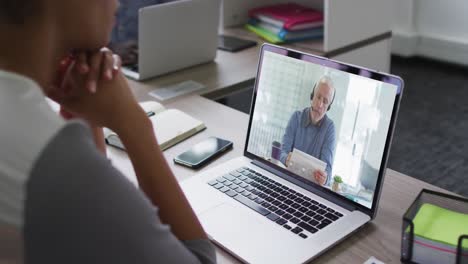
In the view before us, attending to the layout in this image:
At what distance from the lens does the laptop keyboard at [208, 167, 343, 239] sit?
3.32ft

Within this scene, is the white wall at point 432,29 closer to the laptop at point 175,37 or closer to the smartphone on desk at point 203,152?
the laptop at point 175,37

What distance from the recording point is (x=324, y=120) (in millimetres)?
1078

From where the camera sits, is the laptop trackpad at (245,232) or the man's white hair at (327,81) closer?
the laptop trackpad at (245,232)

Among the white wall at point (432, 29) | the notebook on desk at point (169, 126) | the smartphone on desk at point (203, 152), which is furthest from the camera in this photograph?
the white wall at point (432, 29)

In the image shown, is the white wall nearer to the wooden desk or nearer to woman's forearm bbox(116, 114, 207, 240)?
the wooden desk

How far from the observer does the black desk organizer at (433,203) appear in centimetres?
86

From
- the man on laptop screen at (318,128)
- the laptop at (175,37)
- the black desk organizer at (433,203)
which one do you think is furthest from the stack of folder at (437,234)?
the laptop at (175,37)

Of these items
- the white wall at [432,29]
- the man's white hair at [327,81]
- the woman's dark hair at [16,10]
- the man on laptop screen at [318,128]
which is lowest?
the white wall at [432,29]

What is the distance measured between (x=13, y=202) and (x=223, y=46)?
5.67 ft

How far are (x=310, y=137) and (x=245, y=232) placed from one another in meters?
0.25

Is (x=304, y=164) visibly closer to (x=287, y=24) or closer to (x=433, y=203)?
(x=433, y=203)

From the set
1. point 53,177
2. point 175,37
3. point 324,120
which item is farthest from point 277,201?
point 175,37

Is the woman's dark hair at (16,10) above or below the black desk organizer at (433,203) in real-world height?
above

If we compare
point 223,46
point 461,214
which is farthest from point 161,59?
point 461,214
